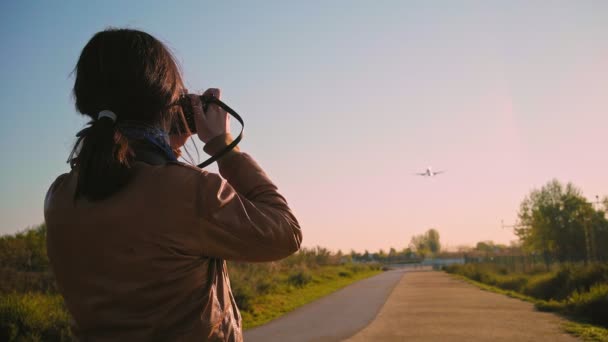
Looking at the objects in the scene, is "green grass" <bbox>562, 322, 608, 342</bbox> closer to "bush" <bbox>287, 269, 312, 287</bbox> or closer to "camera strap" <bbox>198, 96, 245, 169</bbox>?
"camera strap" <bbox>198, 96, 245, 169</bbox>

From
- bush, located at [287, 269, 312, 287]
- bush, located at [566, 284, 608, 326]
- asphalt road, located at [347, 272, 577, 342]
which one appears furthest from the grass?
bush, located at [287, 269, 312, 287]

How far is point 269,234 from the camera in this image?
1416 millimetres

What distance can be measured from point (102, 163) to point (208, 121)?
0.39 meters

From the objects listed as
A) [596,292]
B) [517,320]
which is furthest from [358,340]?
[596,292]

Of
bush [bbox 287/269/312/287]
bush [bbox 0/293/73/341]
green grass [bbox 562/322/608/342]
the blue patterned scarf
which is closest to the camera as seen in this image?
the blue patterned scarf

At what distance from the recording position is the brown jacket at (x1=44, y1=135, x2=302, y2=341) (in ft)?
4.30

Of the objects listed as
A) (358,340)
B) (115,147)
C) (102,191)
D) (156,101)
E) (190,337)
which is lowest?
(358,340)

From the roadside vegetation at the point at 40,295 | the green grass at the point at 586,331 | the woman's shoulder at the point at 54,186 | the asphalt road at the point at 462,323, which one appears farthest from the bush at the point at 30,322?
the green grass at the point at 586,331

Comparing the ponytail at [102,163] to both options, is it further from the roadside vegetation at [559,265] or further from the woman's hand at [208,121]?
the roadside vegetation at [559,265]

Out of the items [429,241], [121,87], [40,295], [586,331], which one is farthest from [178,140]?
[429,241]

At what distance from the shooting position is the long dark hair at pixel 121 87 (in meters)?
1.39

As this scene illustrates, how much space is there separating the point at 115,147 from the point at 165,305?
1.38 feet

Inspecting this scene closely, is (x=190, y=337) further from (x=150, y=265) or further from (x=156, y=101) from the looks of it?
(x=156, y=101)

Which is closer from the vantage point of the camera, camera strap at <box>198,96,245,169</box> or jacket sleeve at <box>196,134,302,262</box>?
jacket sleeve at <box>196,134,302,262</box>
